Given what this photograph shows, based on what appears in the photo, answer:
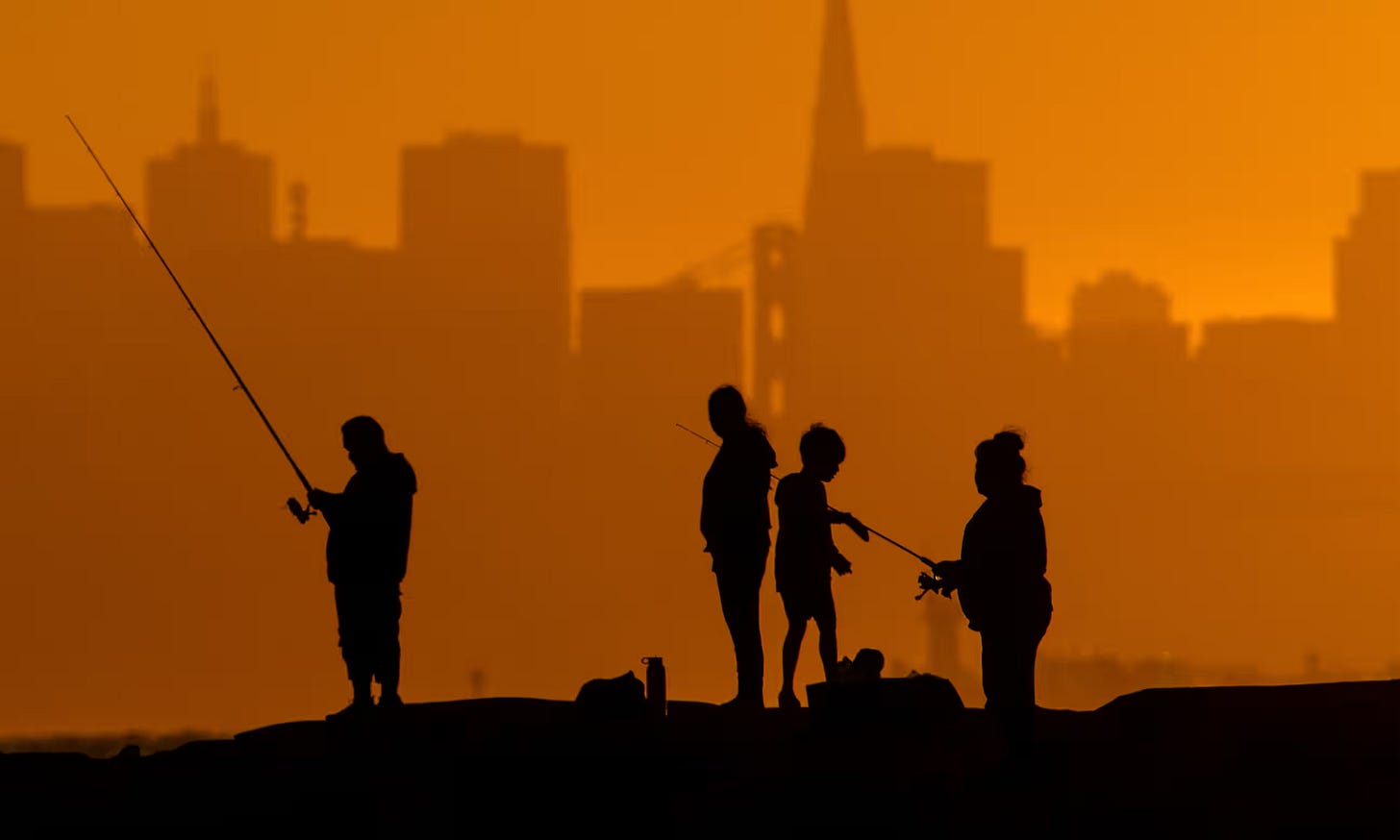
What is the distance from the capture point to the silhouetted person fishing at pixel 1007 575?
36.6ft

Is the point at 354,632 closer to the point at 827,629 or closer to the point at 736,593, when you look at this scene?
the point at 736,593

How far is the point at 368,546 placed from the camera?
1278cm

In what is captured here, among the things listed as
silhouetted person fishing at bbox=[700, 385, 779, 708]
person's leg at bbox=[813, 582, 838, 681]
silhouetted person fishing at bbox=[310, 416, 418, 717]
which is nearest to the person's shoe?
silhouetted person fishing at bbox=[310, 416, 418, 717]

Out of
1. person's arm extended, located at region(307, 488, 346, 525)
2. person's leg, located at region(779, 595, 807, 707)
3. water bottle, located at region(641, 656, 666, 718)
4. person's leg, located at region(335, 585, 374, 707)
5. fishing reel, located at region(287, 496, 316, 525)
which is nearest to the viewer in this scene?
person's arm extended, located at region(307, 488, 346, 525)

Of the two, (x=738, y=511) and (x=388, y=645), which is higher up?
(x=738, y=511)

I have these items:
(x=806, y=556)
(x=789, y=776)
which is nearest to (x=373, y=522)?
(x=806, y=556)

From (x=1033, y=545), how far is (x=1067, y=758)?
101 centimetres

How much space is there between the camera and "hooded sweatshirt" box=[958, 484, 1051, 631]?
1116 cm

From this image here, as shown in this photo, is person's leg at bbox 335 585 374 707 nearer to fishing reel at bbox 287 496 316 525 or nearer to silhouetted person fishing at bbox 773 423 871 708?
fishing reel at bbox 287 496 316 525

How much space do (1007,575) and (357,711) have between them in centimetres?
328

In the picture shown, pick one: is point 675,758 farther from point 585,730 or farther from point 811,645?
point 811,645

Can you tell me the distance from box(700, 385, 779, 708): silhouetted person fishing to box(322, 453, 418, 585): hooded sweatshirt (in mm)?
1499

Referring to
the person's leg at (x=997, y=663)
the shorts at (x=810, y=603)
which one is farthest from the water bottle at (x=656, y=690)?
the person's leg at (x=997, y=663)

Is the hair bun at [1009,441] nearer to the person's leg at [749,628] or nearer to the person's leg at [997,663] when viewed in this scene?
the person's leg at [997,663]
